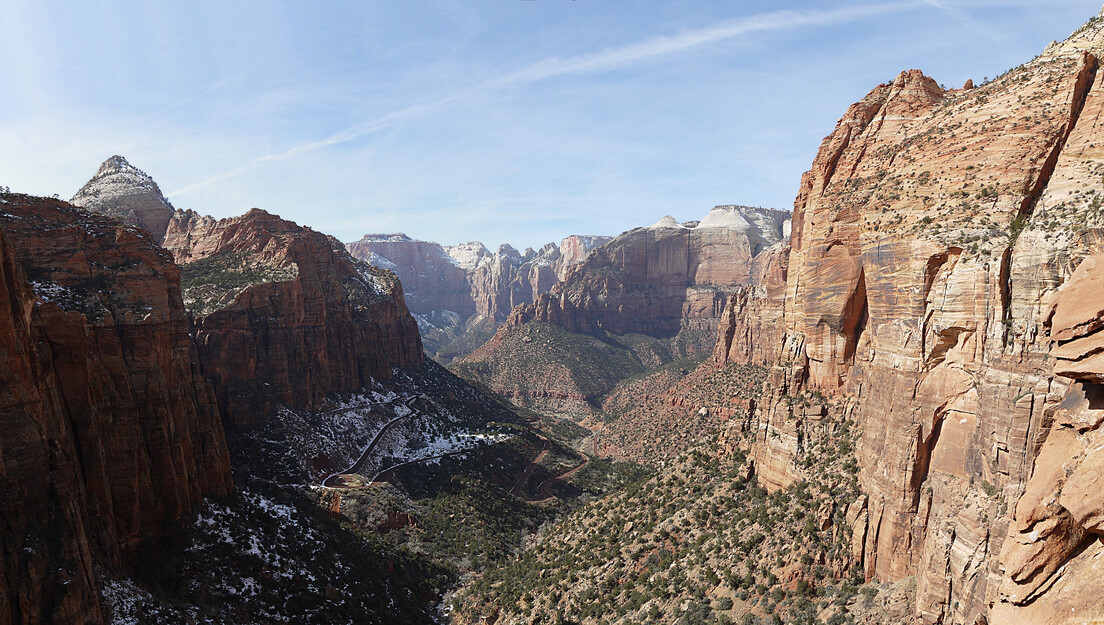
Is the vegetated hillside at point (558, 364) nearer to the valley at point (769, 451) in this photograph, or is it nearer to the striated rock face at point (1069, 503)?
the valley at point (769, 451)

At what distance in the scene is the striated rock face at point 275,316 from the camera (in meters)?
72.2

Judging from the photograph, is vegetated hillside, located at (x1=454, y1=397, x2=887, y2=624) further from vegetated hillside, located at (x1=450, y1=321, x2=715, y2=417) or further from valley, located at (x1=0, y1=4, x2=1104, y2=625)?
vegetated hillside, located at (x1=450, y1=321, x2=715, y2=417)

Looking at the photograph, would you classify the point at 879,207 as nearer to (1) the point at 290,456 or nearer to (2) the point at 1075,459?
(2) the point at 1075,459

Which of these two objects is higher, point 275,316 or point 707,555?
point 275,316

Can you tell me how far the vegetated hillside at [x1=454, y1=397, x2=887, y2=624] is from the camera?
103 ft

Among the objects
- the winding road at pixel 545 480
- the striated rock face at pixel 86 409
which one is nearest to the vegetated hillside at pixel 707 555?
the winding road at pixel 545 480

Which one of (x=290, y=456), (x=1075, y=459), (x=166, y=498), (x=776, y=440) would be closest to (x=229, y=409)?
(x=290, y=456)

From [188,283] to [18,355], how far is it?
57934mm

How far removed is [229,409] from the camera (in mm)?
69750

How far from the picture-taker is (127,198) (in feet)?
329

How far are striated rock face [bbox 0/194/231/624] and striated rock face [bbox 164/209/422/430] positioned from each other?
26.4 meters

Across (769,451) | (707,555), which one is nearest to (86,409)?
(707,555)

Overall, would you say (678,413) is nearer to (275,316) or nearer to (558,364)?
(558,364)

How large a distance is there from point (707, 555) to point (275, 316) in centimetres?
6732
